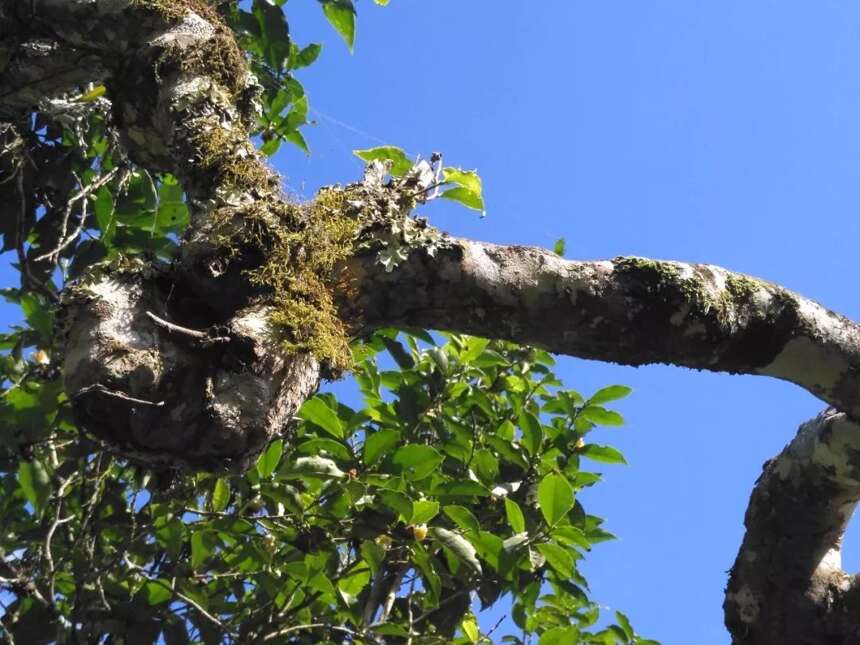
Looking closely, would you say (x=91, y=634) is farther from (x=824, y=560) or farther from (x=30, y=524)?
(x=824, y=560)

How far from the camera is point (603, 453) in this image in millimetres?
3592

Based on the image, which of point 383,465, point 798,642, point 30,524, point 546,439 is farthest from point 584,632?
point 30,524

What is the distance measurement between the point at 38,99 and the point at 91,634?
4.87 ft

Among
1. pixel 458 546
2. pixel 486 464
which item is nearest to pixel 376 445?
pixel 458 546

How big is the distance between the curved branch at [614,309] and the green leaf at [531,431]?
4.94 ft

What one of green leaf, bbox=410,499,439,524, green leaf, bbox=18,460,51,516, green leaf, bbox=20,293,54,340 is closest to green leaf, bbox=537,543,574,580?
green leaf, bbox=410,499,439,524

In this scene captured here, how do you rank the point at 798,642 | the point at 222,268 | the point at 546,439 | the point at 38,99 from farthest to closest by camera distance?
1. the point at 546,439
2. the point at 38,99
3. the point at 798,642
4. the point at 222,268

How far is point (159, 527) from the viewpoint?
2.79 metres

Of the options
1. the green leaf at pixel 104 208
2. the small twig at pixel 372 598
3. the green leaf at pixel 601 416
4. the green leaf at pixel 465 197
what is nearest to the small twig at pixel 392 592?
the small twig at pixel 372 598

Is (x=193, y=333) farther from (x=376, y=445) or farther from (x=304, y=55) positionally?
(x=304, y=55)

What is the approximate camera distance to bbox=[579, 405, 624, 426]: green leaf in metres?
3.56

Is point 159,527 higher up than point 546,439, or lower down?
lower down

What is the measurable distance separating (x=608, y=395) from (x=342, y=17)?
165 cm

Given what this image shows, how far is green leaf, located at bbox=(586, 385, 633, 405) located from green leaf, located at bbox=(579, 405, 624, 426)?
40 millimetres
